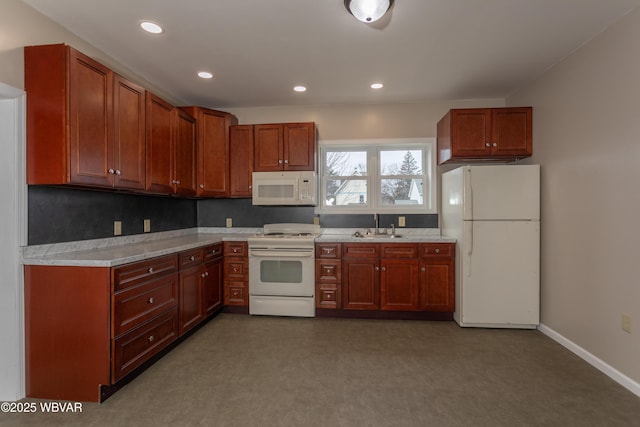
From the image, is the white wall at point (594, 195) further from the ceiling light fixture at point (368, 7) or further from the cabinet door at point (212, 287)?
the cabinet door at point (212, 287)

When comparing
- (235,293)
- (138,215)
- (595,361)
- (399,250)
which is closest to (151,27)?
(138,215)

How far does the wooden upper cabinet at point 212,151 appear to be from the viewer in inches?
146

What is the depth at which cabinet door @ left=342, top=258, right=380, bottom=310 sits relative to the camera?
11.4 ft

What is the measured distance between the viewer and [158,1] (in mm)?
2049

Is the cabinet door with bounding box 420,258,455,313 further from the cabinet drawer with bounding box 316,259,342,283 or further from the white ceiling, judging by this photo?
the white ceiling

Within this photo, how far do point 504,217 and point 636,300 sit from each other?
1.19m

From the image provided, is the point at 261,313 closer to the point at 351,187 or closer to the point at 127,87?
the point at 351,187

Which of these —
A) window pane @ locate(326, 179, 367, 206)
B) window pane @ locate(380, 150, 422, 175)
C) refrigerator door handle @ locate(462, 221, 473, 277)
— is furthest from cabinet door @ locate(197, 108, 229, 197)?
refrigerator door handle @ locate(462, 221, 473, 277)

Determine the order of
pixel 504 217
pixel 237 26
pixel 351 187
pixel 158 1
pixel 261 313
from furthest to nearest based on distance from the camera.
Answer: pixel 351 187
pixel 261 313
pixel 504 217
pixel 237 26
pixel 158 1

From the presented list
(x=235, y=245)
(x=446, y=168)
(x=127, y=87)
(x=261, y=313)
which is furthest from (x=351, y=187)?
(x=127, y=87)

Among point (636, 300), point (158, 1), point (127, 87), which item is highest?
point (158, 1)

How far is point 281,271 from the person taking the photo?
357cm

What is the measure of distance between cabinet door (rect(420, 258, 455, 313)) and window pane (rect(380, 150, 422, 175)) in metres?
1.28

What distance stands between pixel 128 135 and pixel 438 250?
3.13 m
